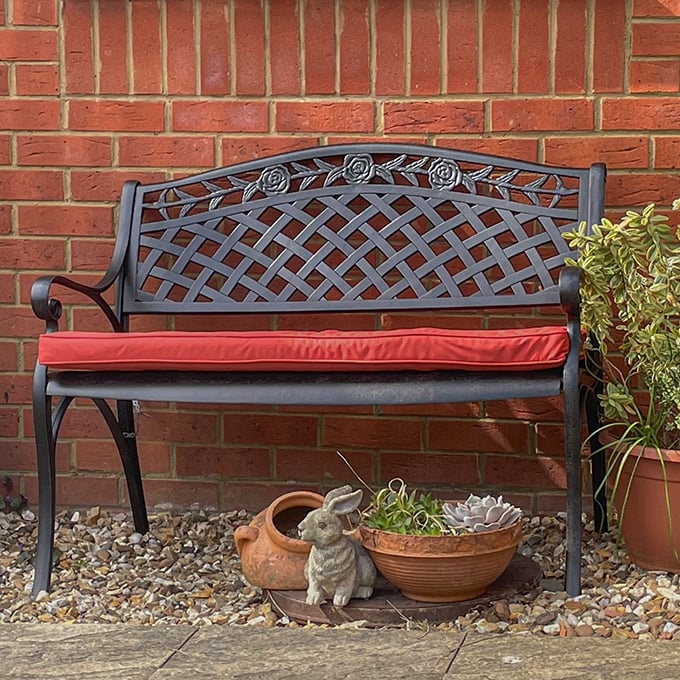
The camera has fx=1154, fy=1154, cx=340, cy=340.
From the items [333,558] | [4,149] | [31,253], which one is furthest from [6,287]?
[333,558]

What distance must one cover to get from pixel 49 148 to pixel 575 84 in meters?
1.63

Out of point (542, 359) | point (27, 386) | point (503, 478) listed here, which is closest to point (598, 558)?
point (503, 478)

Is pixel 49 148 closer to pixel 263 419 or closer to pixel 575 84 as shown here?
pixel 263 419

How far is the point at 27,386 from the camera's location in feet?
12.2

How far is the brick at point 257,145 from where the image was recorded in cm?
353

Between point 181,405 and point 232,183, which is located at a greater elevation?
point 232,183

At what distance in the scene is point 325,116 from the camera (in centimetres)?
351

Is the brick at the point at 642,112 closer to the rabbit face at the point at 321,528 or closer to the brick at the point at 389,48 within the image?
the brick at the point at 389,48

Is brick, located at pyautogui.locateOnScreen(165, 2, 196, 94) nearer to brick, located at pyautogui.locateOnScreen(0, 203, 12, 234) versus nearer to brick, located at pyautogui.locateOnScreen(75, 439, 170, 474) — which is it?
brick, located at pyautogui.locateOnScreen(0, 203, 12, 234)

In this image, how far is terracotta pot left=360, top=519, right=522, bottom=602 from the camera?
2.60m

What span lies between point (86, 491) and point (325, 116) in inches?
55.9

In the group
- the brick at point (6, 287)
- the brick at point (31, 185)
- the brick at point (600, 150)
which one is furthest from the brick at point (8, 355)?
the brick at point (600, 150)

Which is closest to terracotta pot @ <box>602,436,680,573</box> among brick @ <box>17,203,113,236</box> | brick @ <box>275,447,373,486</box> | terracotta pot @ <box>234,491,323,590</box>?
terracotta pot @ <box>234,491,323,590</box>

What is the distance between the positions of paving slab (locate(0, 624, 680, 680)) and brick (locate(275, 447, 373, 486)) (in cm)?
124
